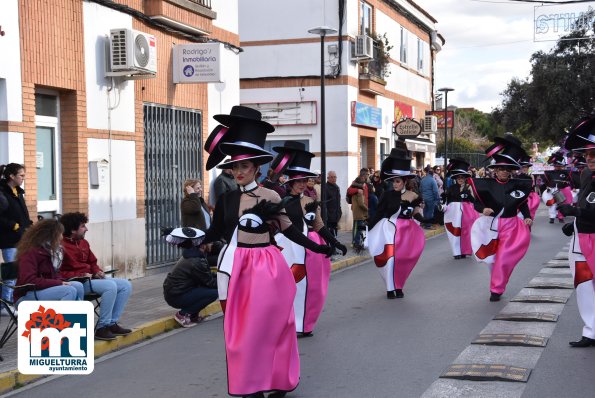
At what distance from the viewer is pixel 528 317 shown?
9.68m

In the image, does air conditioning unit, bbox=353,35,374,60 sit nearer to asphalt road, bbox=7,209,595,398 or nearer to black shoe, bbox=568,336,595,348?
asphalt road, bbox=7,209,595,398

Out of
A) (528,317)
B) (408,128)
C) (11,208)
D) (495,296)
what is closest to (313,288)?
(528,317)

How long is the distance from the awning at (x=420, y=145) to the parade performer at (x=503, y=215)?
1936 centimetres

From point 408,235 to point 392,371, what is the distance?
4.44 metres

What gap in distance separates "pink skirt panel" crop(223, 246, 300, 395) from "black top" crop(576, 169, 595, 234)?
3.33 m

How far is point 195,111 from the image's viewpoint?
15.9 meters

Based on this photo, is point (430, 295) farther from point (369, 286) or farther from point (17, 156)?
point (17, 156)

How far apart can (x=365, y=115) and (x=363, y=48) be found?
2.38 metres

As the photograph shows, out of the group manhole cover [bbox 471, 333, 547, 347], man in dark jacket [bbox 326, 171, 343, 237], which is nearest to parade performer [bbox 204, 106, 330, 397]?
manhole cover [bbox 471, 333, 547, 347]

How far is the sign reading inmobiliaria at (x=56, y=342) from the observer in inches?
279

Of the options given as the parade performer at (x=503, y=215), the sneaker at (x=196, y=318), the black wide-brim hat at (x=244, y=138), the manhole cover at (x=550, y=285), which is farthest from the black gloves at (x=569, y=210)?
the sneaker at (x=196, y=318)

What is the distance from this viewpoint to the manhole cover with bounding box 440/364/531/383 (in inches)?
272

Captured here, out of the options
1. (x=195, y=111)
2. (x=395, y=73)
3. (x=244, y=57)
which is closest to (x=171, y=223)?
(x=195, y=111)

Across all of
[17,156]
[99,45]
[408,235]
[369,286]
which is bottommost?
[369,286]
